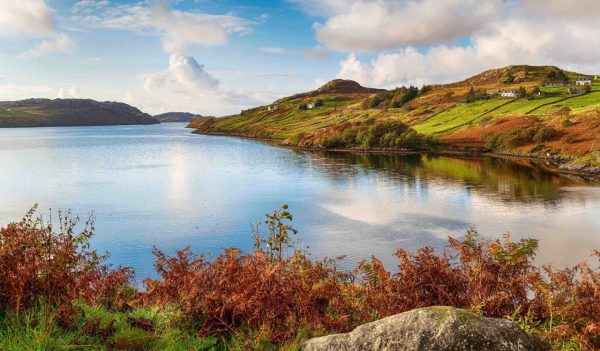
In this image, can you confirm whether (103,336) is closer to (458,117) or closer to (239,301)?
(239,301)

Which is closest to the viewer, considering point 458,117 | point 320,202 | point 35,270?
point 35,270

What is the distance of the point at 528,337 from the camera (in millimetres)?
6949

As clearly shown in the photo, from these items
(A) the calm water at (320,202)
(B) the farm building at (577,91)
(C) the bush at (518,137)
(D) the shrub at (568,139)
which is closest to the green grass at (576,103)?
(B) the farm building at (577,91)

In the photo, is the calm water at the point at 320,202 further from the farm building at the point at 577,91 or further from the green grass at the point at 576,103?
the farm building at the point at 577,91

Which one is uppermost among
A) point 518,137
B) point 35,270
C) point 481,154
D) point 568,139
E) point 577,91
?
point 577,91

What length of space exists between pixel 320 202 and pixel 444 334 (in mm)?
56189

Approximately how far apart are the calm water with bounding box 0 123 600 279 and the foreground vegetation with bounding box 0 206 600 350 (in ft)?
78.9

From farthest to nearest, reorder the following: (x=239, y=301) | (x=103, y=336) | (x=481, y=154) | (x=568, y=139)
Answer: (x=481, y=154)
(x=568, y=139)
(x=239, y=301)
(x=103, y=336)

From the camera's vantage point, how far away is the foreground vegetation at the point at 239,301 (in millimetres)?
9414

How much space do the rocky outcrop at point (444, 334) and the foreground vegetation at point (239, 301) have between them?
2.35 metres

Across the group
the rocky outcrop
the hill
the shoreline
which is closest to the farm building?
→ the hill

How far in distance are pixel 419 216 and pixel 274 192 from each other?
2547 centimetres

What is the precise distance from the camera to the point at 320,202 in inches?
2479

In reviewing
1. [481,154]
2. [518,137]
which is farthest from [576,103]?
[481,154]
